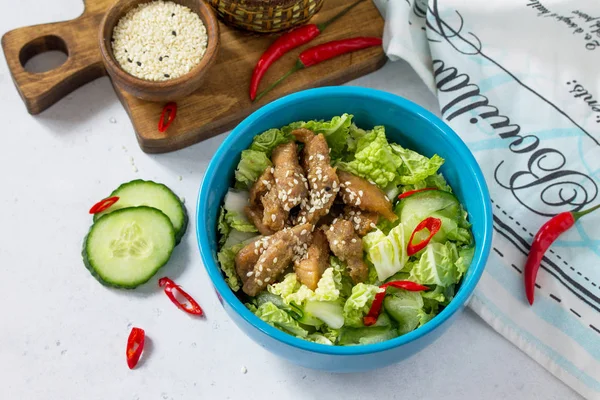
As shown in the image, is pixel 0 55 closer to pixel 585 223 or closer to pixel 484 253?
pixel 484 253

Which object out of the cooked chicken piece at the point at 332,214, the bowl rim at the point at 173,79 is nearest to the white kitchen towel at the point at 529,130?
the cooked chicken piece at the point at 332,214

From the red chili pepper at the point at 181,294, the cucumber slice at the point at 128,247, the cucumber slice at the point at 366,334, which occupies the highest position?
the cucumber slice at the point at 366,334

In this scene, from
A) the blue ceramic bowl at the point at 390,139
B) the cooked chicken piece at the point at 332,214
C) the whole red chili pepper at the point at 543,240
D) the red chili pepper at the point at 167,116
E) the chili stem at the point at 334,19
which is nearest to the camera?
the blue ceramic bowl at the point at 390,139

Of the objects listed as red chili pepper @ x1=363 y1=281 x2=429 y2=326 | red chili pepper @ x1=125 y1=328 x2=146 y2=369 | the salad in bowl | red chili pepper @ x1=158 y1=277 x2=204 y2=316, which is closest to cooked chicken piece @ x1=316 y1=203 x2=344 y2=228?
the salad in bowl

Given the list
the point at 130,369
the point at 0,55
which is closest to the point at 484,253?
the point at 130,369

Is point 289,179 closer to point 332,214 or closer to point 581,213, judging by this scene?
point 332,214

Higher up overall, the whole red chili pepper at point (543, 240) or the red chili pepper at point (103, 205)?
the whole red chili pepper at point (543, 240)

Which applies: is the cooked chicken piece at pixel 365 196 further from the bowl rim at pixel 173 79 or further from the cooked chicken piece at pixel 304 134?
the bowl rim at pixel 173 79

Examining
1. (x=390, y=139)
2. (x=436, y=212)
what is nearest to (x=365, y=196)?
(x=436, y=212)

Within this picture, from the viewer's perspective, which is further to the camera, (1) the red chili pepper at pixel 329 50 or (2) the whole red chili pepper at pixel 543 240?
(1) the red chili pepper at pixel 329 50
